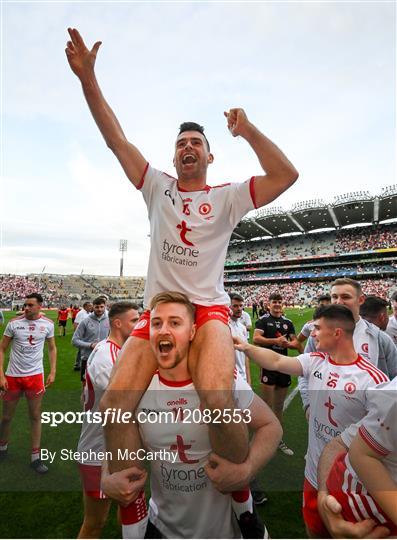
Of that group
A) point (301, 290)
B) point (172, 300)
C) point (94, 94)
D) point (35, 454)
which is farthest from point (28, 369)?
point (301, 290)

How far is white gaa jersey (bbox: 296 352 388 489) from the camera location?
9.35ft

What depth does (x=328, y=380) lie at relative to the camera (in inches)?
120

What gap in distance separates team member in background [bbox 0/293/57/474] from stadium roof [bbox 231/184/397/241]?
162 ft

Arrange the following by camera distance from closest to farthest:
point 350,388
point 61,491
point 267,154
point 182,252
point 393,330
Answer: point 267,154 → point 182,252 → point 350,388 → point 61,491 → point 393,330

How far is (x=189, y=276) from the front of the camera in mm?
2633

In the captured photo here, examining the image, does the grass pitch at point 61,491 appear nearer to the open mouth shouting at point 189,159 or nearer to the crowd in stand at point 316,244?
the open mouth shouting at point 189,159

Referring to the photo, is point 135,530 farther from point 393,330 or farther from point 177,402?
point 393,330

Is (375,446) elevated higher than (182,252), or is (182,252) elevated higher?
(182,252)

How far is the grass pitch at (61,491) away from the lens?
3.70 meters

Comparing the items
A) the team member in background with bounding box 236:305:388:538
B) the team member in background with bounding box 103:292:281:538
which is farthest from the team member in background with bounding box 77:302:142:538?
the team member in background with bounding box 236:305:388:538

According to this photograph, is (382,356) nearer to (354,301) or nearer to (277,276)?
(354,301)

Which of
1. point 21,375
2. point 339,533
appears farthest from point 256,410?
point 21,375

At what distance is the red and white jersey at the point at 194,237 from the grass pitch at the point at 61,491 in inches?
61.6

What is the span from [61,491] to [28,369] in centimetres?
218
